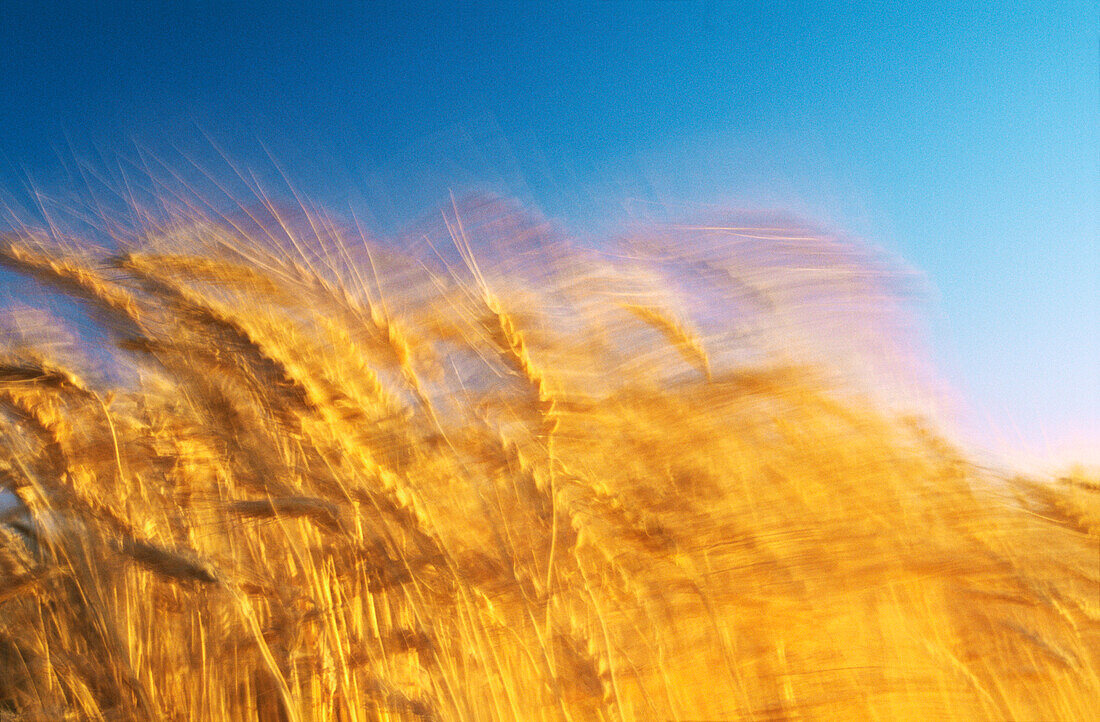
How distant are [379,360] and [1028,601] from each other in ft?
4.48

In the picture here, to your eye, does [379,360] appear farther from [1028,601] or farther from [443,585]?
[1028,601]

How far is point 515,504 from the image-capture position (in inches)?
50.3

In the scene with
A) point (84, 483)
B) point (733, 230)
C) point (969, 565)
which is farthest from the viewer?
point (84, 483)

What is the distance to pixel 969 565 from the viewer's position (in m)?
1.23

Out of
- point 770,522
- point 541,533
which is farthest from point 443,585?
point 770,522

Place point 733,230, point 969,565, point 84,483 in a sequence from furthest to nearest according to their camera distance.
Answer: point 84,483 → point 733,230 → point 969,565

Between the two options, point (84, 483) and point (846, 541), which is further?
point (84, 483)

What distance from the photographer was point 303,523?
1479 mm

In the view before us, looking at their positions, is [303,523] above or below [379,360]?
below

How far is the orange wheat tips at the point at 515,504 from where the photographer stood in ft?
4.05

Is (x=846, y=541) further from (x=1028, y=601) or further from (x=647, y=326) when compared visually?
(x=647, y=326)

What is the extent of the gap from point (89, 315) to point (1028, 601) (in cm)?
206

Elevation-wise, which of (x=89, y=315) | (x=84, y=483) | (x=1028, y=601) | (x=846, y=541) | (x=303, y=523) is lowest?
(x=1028, y=601)

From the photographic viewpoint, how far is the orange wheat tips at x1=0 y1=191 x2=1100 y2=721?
1.23m
